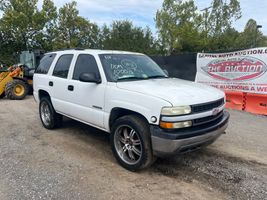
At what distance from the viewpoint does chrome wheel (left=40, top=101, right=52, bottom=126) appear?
642 centimetres

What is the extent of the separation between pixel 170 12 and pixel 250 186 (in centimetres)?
3738

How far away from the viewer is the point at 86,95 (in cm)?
487

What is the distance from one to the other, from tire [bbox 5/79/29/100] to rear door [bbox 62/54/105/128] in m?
7.47

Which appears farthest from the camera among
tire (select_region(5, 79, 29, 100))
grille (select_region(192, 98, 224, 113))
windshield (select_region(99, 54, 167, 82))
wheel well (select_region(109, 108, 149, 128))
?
tire (select_region(5, 79, 29, 100))

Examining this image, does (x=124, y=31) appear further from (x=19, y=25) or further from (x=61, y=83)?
(x=61, y=83)

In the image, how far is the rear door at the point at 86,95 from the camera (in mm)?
4605

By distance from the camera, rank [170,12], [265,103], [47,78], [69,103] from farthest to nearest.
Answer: [170,12] < [265,103] < [47,78] < [69,103]

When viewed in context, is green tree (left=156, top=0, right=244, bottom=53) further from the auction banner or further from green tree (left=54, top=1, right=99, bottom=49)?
the auction banner

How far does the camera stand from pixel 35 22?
100 feet

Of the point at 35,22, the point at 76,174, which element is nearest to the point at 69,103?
the point at 76,174

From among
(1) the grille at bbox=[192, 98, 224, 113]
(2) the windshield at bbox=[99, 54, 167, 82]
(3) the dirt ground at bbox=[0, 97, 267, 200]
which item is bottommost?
(3) the dirt ground at bbox=[0, 97, 267, 200]

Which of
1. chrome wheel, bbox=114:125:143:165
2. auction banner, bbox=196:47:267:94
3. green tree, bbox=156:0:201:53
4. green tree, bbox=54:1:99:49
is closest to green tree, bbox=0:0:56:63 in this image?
green tree, bbox=54:1:99:49

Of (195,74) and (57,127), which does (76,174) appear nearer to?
(57,127)

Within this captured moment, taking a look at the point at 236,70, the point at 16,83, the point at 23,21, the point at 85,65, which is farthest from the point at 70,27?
the point at 85,65
